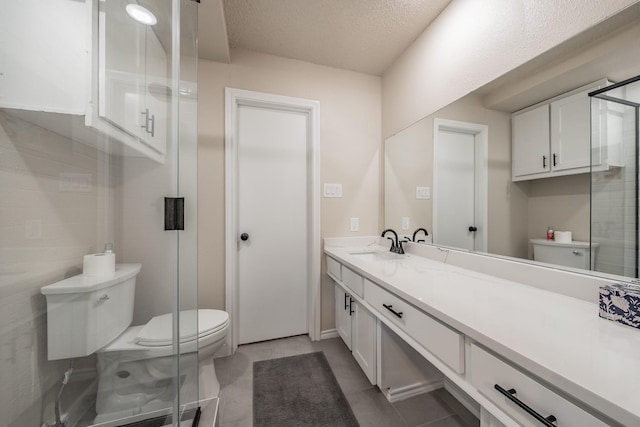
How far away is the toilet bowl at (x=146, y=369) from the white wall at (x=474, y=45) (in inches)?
79.3

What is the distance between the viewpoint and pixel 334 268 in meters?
1.87

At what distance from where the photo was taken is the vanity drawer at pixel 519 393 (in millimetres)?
456

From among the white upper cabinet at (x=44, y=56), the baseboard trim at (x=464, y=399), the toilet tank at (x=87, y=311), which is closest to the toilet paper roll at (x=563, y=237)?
the baseboard trim at (x=464, y=399)

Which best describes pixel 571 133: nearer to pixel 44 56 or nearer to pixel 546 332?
pixel 546 332

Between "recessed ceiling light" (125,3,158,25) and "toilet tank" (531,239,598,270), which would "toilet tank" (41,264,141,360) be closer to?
"recessed ceiling light" (125,3,158,25)

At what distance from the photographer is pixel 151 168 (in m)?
1.11

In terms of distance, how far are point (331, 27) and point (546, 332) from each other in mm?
2000

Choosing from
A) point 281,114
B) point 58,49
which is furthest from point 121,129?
point 281,114

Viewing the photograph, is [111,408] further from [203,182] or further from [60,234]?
[203,182]

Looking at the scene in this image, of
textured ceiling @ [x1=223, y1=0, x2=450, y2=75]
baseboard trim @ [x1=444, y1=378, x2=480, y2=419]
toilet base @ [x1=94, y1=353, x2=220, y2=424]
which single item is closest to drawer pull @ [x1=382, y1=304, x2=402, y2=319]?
baseboard trim @ [x1=444, y1=378, x2=480, y2=419]

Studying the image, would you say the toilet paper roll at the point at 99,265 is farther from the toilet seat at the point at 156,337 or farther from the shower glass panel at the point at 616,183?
the shower glass panel at the point at 616,183

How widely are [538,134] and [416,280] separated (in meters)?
0.83

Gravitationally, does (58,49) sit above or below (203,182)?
above

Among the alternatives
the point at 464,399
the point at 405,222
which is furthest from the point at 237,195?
the point at 464,399
